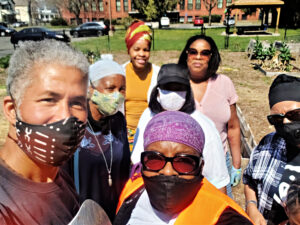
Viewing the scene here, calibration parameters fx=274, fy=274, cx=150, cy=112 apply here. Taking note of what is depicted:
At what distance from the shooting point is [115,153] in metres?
2.25

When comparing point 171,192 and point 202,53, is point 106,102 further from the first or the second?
point 202,53

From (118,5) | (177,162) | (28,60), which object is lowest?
(177,162)

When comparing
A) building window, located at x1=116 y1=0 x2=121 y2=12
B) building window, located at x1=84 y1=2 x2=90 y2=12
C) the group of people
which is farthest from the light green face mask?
building window, located at x1=116 y1=0 x2=121 y2=12

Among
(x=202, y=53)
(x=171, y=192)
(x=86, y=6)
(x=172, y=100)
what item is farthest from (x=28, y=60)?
(x=86, y=6)

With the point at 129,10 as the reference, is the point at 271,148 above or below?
below

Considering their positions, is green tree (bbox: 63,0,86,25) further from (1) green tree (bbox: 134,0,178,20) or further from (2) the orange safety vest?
(2) the orange safety vest

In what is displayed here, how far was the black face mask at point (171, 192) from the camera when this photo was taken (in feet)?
4.75

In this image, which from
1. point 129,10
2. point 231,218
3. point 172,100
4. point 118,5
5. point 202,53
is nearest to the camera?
point 231,218

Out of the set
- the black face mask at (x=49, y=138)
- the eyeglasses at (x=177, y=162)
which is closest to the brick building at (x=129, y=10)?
the eyeglasses at (x=177, y=162)

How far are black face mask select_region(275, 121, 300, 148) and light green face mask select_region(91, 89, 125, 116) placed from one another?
1303mm

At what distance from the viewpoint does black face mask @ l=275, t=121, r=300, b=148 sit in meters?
1.97

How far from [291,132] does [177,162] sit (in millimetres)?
1037

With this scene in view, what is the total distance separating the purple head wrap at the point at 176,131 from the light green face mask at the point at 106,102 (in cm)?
82

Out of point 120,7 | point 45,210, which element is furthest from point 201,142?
point 120,7
